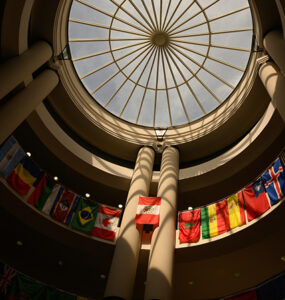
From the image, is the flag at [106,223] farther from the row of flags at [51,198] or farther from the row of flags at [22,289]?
the row of flags at [22,289]

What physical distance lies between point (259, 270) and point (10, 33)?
16041 millimetres

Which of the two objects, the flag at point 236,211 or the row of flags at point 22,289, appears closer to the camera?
the row of flags at point 22,289

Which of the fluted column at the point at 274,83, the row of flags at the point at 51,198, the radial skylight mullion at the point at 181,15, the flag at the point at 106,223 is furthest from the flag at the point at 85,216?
the radial skylight mullion at the point at 181,15

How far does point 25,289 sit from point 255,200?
11.1m

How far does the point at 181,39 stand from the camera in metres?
18.6

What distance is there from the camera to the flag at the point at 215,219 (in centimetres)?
1312

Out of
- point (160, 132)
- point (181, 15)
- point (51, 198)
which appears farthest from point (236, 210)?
point (181, 15)

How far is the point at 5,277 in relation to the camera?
11.2m

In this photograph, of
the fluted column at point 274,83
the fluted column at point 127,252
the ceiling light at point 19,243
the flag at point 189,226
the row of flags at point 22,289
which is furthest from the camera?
the ceiling light at point 19,243

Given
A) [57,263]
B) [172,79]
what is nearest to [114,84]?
[172,79]

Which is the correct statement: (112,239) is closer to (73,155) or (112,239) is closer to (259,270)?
(73,155)

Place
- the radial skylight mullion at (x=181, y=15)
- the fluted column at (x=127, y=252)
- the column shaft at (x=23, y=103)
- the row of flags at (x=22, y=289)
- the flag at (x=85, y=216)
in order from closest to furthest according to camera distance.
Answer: the fluted column at (x=127, y=252)
the column shaft at (x=23, y=103)
the row of flags at (x=22, y=289)
the flag at (x=85, y=216)
the radial skylight mullion at (x=181, y=15)

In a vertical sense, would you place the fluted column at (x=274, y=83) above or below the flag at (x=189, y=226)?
above

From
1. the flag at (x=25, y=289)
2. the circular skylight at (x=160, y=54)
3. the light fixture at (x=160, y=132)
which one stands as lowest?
the flag at (x=25, y=289)
